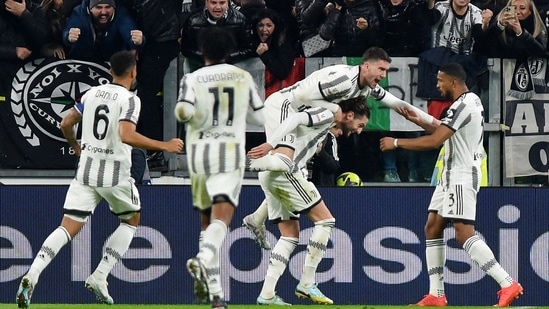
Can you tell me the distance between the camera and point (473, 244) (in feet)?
47.6

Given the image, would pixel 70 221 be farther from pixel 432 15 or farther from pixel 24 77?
pixel 432 15

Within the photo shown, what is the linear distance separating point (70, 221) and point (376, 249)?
4031mm

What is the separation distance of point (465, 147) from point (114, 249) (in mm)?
3633

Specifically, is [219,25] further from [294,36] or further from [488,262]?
[488,262]

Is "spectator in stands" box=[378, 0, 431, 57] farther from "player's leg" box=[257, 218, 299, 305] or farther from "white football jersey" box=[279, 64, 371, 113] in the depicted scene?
"player's leg" box=[257, 218, 299, 305]

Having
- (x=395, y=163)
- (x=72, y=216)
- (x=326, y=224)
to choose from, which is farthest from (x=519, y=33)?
(x=72, y=216)

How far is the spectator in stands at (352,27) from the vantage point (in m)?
17.4

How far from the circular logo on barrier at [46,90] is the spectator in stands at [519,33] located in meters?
4.81

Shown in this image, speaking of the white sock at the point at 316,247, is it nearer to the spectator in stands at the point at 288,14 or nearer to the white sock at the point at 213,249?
the white sock at the point at 213,249

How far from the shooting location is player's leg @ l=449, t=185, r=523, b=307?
1438 centimetres

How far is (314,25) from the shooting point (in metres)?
17.5

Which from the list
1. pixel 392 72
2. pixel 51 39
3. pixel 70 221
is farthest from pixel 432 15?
pixel 70 221

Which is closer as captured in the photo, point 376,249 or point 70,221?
point 70,221

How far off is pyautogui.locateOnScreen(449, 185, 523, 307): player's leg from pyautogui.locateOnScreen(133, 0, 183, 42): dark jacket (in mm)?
4417
